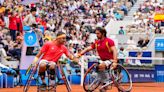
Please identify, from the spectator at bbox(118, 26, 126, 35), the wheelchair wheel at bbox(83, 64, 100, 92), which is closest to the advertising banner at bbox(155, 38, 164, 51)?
the spectator at bbox(118, 26, 126, 35)

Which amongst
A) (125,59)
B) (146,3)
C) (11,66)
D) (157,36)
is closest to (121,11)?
(146,3)

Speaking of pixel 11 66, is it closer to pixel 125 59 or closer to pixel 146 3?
pixel 125 59

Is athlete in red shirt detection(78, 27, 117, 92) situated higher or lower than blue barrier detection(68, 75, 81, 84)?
higher

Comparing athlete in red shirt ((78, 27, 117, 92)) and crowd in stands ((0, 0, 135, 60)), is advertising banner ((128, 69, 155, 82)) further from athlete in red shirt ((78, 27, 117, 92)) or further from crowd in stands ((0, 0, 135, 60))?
athlete in red shirt ((78, 27, 117, 92))

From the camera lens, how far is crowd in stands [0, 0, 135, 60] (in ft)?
85.0

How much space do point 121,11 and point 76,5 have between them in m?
2.87

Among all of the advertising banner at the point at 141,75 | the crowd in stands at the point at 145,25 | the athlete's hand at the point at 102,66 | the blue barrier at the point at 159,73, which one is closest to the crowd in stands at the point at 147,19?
the crowd in stands at the point at 145,25

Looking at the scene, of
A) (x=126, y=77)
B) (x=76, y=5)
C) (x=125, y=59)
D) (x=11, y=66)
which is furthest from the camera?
(x=76, y=5)

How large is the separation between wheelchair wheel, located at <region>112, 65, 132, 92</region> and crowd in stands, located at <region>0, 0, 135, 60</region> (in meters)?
7.96

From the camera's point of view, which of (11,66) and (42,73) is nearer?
(42,73)

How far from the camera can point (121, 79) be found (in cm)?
1619

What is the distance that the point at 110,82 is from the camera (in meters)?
15.9

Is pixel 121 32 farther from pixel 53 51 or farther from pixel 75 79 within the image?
pixel 53 51

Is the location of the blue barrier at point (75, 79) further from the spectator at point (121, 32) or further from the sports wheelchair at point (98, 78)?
the spectator at point (121, 32)
